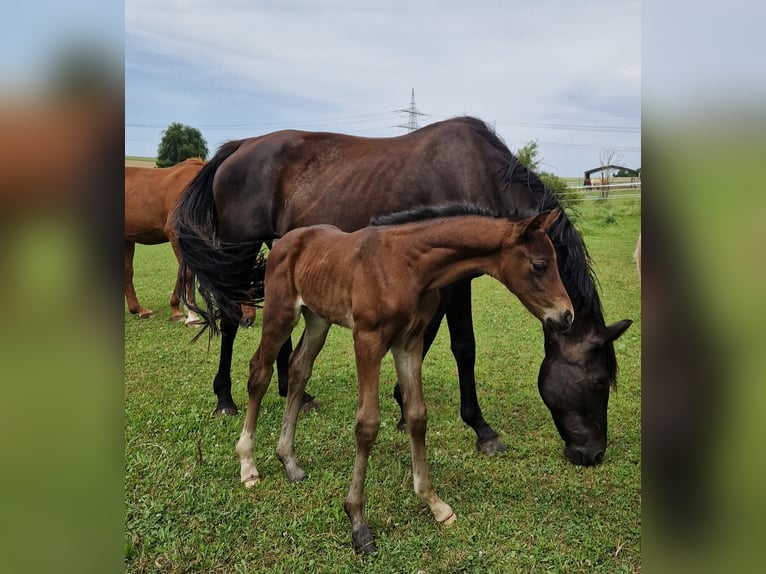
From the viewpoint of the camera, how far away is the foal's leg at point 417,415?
2850 mm

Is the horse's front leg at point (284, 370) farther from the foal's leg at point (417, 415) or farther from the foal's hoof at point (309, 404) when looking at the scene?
the foal's leg at point (417, 415)

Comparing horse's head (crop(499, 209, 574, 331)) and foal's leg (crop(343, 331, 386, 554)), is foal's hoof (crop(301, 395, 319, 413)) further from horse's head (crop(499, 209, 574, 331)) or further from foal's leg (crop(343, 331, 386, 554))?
horse's head (crop(499, 209, 574, 331))

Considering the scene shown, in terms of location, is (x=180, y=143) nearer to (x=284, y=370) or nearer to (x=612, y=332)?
(x=284, y=370)

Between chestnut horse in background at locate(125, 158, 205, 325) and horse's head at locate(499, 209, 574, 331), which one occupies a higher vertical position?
chestnut horse in background at locate(125, 158, 205, 325)

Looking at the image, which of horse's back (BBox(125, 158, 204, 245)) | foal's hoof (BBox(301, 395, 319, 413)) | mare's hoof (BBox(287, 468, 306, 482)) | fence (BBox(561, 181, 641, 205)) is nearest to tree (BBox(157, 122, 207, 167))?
horse's back (BBox(125, 158, 204, 245))

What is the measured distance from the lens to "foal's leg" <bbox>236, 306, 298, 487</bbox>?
3117 mm

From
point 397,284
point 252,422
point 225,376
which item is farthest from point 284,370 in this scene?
point 397,284

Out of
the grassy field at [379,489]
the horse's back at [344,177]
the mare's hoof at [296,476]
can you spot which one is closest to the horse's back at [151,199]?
the grassy field at [379,489]

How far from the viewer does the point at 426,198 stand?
376cm

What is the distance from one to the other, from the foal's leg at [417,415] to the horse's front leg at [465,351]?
104cm

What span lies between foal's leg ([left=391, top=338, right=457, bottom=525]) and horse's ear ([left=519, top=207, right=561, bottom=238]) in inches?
34.8
